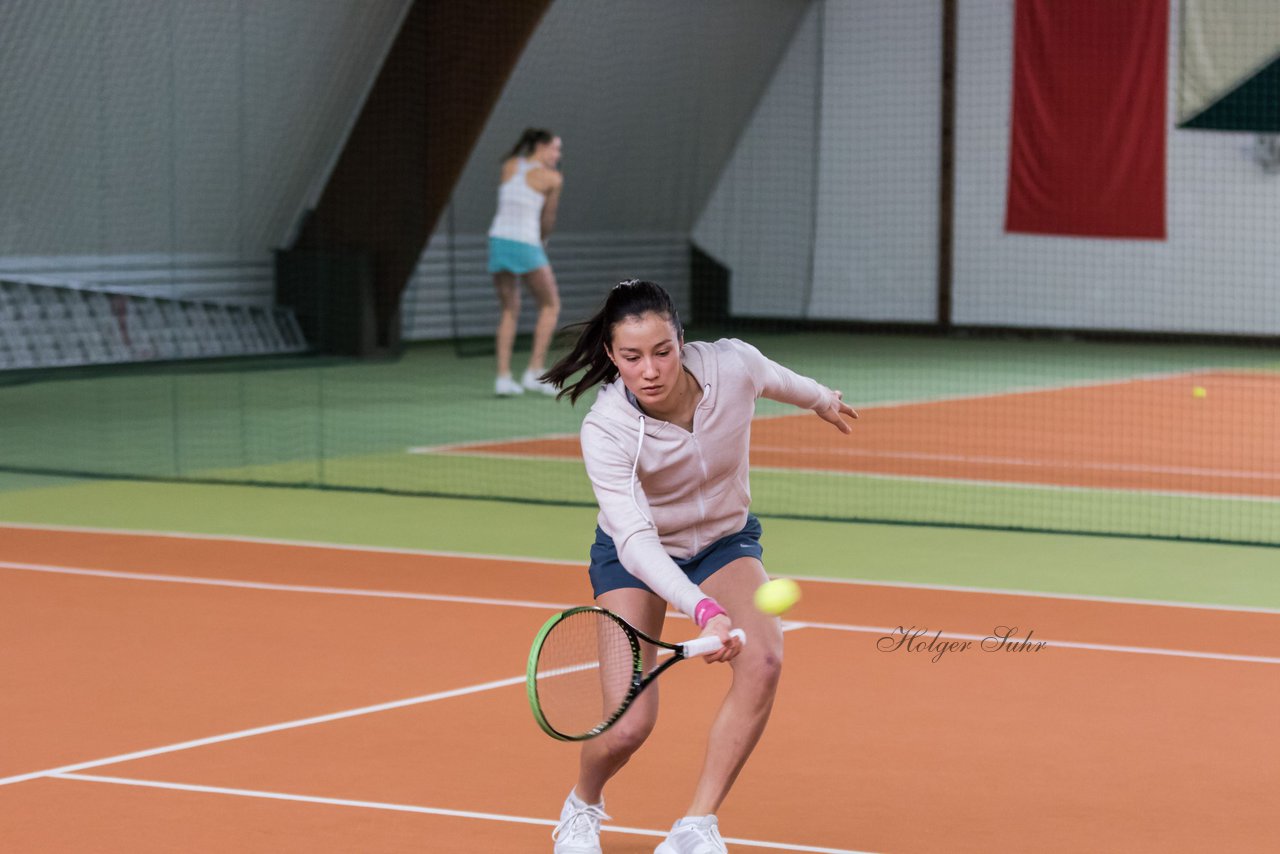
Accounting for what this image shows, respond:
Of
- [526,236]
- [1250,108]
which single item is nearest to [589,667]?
[526,236]

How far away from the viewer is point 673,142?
19.5 meters

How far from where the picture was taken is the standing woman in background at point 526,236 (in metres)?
13.5

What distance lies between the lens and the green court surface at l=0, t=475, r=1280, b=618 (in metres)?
7.39

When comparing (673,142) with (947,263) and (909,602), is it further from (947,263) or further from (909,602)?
(909,602)

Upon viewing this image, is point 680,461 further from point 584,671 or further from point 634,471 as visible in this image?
point 584,671

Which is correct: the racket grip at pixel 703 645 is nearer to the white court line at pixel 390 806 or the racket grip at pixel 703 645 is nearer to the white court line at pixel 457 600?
the white court line at pixel 390 806

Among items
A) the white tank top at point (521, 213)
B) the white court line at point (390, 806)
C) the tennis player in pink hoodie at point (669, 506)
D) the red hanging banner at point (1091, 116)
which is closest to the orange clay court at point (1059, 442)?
the white tank top at point (521, 213)

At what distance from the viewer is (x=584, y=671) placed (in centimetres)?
388

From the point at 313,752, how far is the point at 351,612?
1.74m

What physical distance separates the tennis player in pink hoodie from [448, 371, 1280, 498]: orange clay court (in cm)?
603

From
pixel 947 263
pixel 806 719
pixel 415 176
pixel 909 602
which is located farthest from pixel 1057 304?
pixel 806 719

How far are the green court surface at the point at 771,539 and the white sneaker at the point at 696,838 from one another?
278cm

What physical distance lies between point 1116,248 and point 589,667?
15.9 metres

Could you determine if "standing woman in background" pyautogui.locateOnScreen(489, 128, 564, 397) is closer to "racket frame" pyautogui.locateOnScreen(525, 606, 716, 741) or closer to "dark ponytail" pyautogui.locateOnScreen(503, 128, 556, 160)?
"dark ponytail" pyautogui.locateOnScreen(503, 128, 556, 160)
